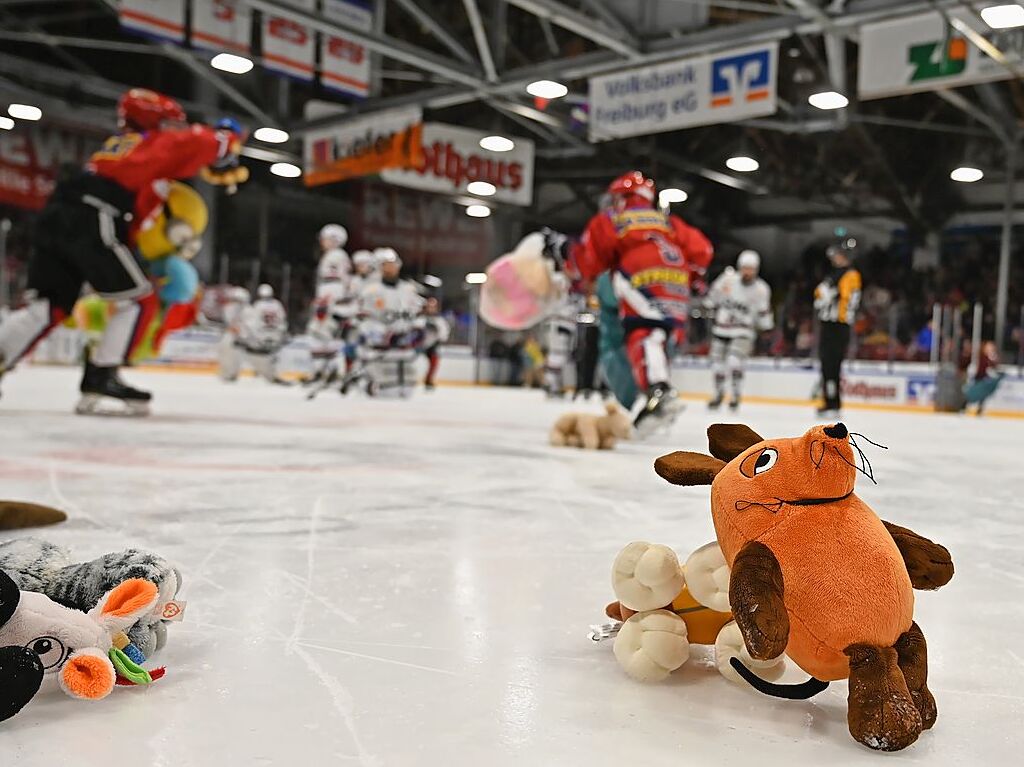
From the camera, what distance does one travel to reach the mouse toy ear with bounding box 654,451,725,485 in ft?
3.50

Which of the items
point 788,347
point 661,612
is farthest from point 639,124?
point 661,612

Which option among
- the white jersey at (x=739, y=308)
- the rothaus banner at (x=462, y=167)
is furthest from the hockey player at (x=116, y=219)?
the rothaus banner at (x=462, y=167)

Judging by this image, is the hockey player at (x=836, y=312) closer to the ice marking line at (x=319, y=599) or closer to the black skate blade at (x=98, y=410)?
the black skate blade at (x=98, y=410)

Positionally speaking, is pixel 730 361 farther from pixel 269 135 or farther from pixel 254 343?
pixel 269 135

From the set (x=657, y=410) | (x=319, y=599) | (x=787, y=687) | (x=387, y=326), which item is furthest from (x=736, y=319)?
(x=787, y=687)

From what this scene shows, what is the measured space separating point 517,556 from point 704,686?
708 millimetres

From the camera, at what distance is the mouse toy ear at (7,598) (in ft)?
2.93

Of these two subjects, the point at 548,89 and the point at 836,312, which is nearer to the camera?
the point at 836,312

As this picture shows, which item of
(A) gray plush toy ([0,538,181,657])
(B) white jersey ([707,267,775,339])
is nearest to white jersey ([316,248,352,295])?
(B) white jersey ([707,267,775,339])

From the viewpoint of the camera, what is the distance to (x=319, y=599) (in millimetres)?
1384

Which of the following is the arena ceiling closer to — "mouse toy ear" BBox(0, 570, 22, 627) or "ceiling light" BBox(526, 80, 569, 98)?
"ceiling light" BBox(526, 80, 569, 98)

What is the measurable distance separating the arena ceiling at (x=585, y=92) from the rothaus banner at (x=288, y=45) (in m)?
0.20

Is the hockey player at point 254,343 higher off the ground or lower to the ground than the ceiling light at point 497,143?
lower

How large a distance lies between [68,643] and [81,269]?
4159mm
